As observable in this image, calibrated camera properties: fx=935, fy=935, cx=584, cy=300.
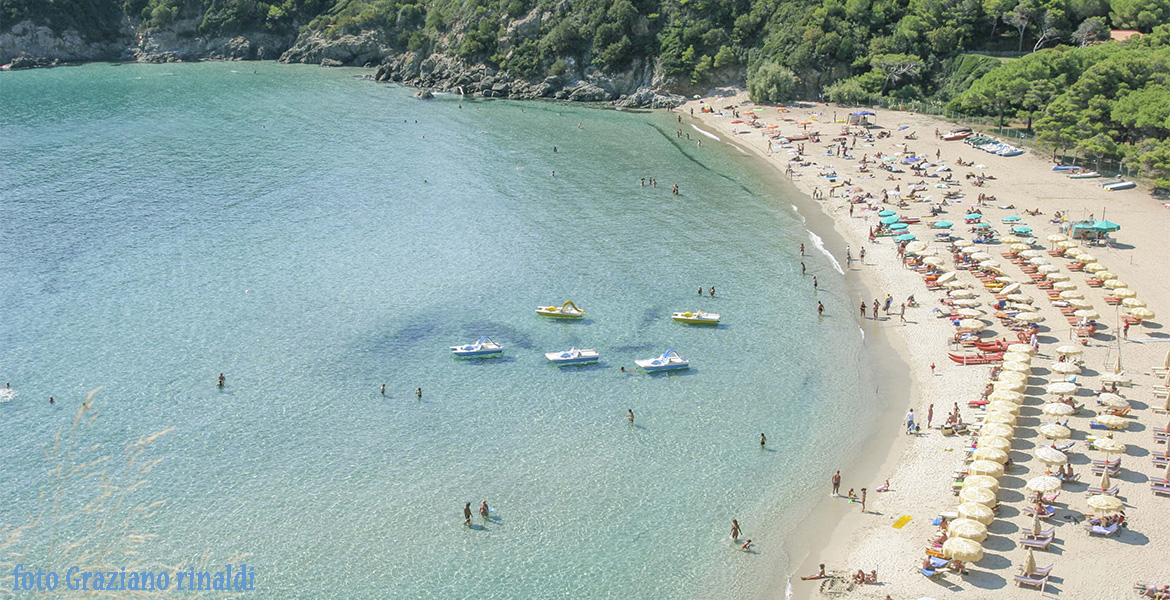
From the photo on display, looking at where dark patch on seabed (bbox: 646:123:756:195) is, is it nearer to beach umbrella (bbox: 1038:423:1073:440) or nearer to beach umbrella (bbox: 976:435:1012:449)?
beach umbrella (bbox: 1038:423:1073:440)

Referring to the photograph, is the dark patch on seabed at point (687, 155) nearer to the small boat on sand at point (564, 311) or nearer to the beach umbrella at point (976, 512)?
the small boat on sand at point (564, 311)

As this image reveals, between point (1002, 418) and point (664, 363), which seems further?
point (664, 363)

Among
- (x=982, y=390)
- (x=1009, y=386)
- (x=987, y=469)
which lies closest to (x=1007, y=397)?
(x=1009, y=386)

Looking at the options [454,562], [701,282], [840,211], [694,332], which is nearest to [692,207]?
[840,211]

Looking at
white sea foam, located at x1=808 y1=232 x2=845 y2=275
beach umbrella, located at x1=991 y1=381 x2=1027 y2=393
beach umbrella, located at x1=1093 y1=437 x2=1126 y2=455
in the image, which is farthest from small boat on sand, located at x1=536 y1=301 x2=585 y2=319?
beach umbrella, located at x1=1093 y1=437 x2=1126 y2=455

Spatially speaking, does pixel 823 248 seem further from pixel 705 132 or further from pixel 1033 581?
pixel 705 132

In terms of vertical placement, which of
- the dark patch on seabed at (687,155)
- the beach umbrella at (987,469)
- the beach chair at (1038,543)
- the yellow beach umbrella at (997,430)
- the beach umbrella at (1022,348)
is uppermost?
the dark patch on seabed at (687,155)

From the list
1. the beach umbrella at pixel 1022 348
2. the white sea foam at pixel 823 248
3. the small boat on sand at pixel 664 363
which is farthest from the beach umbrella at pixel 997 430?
the white sea foam at pixel 823 248
